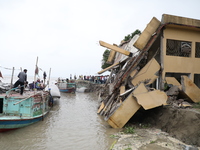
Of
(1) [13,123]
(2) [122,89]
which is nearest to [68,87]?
(2) [122,89]

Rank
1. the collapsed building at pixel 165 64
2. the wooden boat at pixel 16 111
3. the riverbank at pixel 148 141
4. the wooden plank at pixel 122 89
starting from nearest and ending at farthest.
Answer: the riverbank at pixel 148 141, the wooden boat at pixel 16 111, the collapsed building at pixel 165 64, the wooden plank at pixel 122 89

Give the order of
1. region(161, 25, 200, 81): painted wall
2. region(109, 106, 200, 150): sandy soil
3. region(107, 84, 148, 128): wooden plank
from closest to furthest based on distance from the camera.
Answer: region(109, 106, 200, 150): sandy soil, region(107, 84, 148, 128): wooden plank, region(161, 25, 200, 81): painted wall

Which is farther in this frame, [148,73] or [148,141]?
[148,73]

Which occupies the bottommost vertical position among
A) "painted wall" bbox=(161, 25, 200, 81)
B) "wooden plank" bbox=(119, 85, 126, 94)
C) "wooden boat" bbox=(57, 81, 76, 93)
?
"wooden boat" bbox=(57, 81, 76, 93)

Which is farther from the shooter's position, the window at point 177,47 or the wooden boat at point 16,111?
the window at point 177,47

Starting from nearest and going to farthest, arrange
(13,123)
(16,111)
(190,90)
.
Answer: (13,123), (16,111), (190,90)

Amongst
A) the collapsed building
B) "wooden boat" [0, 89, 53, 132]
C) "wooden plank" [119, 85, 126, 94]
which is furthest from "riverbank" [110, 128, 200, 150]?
"wooden boat" [0, 89, 53, 132]

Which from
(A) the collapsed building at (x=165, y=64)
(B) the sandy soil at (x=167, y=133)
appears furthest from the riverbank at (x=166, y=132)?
(A) the collapsed building at (x=165, y=64)

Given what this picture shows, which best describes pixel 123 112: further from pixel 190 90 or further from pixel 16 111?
pixel 16 111

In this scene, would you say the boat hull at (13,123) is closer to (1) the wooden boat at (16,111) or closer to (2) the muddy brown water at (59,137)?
(1) the wooden boat at (16,111)

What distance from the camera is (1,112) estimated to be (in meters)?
9.43

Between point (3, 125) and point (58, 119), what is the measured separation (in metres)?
3.89

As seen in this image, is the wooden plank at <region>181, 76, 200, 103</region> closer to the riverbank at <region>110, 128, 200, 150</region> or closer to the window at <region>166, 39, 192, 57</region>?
the window at <region>166, 39, 192, 57</region>

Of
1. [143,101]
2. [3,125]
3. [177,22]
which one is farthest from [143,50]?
[3,125]
